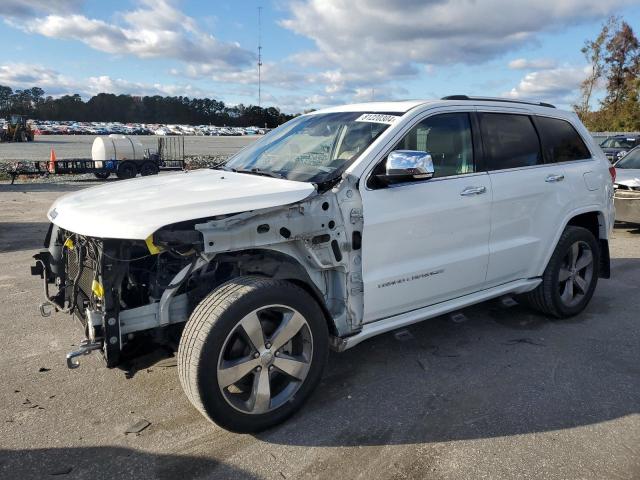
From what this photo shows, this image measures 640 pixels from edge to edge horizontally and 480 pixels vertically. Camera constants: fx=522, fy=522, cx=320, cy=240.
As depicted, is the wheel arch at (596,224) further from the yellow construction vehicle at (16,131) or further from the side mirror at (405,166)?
the yellow construction vehicle at (16,131)

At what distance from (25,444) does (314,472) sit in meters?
1.65

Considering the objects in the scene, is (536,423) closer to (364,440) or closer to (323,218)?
(364,440)

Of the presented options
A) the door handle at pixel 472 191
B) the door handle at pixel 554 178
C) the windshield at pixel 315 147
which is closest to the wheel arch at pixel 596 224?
the door handle at pixel 554 178

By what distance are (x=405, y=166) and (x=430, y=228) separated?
574mm

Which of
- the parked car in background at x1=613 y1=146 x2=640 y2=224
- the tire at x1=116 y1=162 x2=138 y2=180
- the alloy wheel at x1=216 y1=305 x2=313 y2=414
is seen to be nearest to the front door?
the alloy wheel at x1=216 y1=305 x2=313 y2=414

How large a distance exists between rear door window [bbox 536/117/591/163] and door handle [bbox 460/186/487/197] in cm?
105

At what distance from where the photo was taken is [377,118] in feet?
12.5

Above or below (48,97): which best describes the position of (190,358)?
below

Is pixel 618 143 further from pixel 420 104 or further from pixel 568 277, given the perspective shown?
pixel 420 104

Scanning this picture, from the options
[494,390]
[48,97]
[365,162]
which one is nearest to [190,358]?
[365,162]

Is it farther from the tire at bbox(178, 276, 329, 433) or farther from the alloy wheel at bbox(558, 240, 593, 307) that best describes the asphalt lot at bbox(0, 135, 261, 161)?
the tire at bbox(178, 276, 329, 433)

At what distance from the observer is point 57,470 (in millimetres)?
2736

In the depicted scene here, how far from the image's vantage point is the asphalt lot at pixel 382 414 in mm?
2805

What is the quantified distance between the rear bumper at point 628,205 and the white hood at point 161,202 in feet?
25.6
